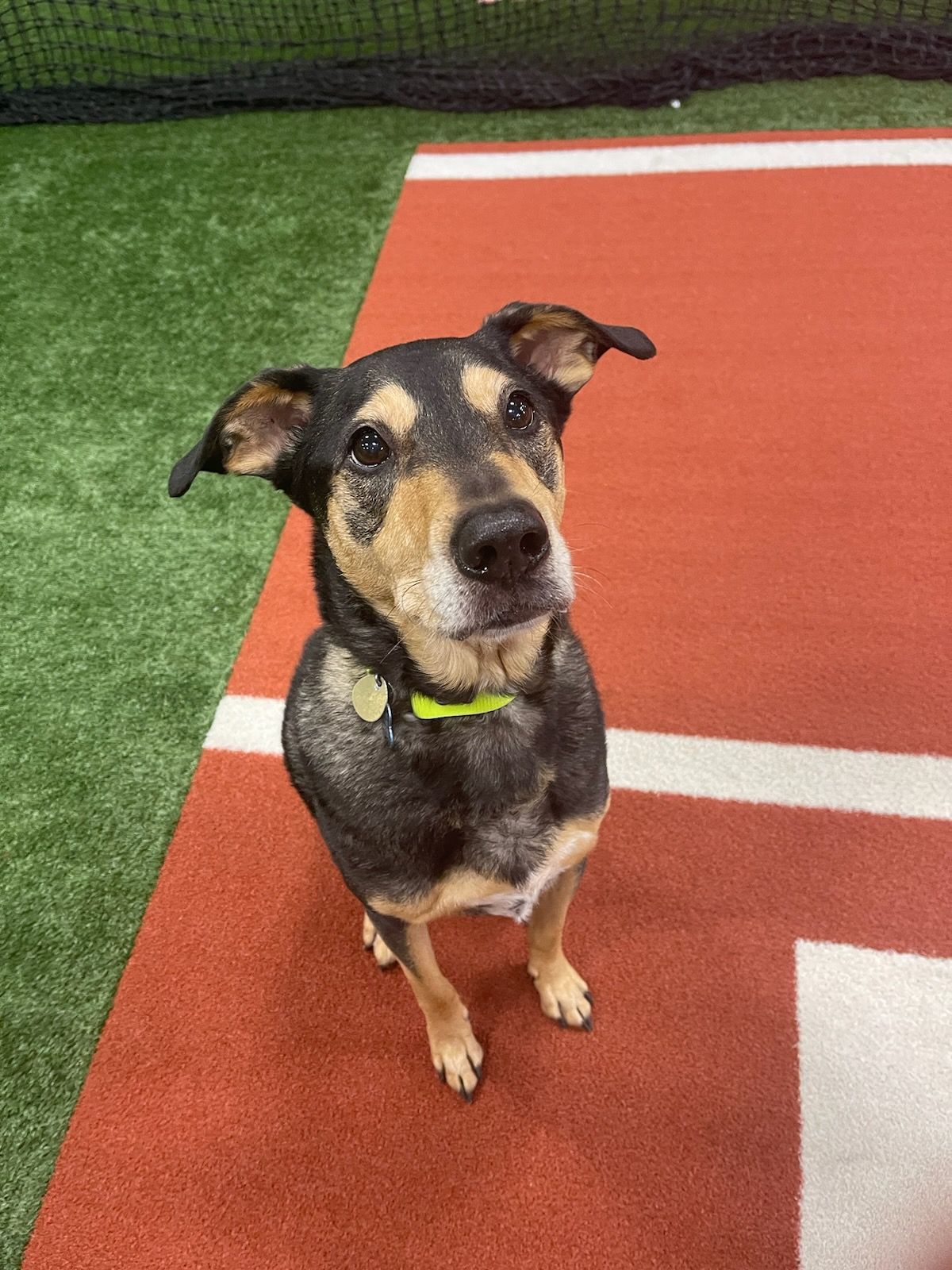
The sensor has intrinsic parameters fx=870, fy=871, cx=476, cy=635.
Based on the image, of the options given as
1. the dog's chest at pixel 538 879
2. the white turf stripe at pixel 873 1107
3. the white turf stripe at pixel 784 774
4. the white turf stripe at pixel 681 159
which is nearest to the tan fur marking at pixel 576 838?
the dog's chest at pixel 538 879

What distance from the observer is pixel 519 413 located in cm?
170

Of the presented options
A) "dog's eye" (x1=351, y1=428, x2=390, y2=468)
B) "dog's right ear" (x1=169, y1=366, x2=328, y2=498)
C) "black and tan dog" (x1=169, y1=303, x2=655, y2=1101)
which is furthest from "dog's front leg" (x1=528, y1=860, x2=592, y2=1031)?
"dog's right ear" (x1=169, y1=366, x2=328, y2=498)

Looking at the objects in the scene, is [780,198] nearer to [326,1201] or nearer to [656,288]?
[656,288]

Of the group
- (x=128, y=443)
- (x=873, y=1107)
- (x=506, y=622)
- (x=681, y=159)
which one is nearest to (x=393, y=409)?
(x=506, y=622)

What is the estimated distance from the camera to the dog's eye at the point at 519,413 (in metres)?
1.68

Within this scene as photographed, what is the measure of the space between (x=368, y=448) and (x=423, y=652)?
40cm

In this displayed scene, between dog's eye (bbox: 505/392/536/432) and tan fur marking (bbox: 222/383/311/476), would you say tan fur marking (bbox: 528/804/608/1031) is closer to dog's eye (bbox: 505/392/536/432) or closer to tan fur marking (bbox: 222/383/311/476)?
dog's eye (bbox: 505/392/536/432)

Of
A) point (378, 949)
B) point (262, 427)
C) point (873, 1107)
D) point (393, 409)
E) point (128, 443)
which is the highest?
point (393, 409)

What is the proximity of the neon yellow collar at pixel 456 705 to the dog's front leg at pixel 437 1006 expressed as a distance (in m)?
0.47

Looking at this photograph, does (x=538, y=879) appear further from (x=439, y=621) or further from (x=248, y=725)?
(x=248, y=725)

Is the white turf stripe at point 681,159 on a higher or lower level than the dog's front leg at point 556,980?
higher

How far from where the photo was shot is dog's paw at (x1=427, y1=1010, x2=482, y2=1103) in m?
2.11

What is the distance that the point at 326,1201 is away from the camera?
6.70 ft

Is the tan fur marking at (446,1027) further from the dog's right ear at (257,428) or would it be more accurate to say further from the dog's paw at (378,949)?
the dog's right ear at (257,428)
